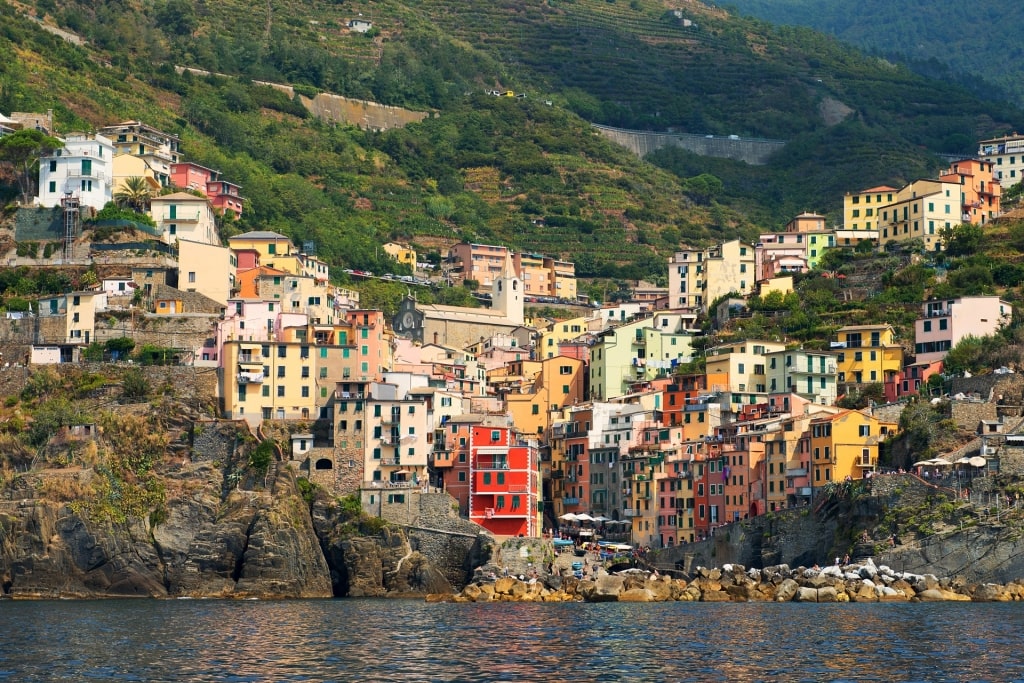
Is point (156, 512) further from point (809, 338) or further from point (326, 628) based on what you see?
point (809, 338)

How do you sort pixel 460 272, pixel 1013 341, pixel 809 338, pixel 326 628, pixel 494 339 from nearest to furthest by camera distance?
pixel 326 628
pixel 1013 341
pixel 809 338
pixel 494 339
pixel 460 272

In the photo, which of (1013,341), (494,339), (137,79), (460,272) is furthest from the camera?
(137,79)

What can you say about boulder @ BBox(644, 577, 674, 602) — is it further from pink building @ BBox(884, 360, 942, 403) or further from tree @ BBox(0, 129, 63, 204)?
tree @ BBox(0, 129, 63, 204)

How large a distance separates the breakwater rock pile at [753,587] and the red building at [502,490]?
7.97 meters

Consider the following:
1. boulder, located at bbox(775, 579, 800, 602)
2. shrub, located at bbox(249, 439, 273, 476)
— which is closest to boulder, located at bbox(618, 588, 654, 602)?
boulder, located at bbox(775, 579, 800, 602)

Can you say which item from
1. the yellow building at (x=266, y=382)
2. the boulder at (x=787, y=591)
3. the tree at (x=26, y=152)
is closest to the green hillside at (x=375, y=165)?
the tree at (x=26, y=152)

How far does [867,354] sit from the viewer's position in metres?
110

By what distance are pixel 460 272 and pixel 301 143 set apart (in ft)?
112

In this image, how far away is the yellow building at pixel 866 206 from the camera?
135 m

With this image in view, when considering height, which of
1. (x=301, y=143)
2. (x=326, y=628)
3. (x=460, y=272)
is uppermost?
(x=301, y=143)

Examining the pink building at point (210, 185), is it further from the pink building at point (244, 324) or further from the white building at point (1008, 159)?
the white building at point (1008, 159)

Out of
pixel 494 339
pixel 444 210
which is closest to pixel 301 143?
pixel 444 210

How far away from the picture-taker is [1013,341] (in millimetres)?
104250

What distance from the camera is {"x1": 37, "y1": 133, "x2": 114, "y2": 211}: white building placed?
11950 centimetres
